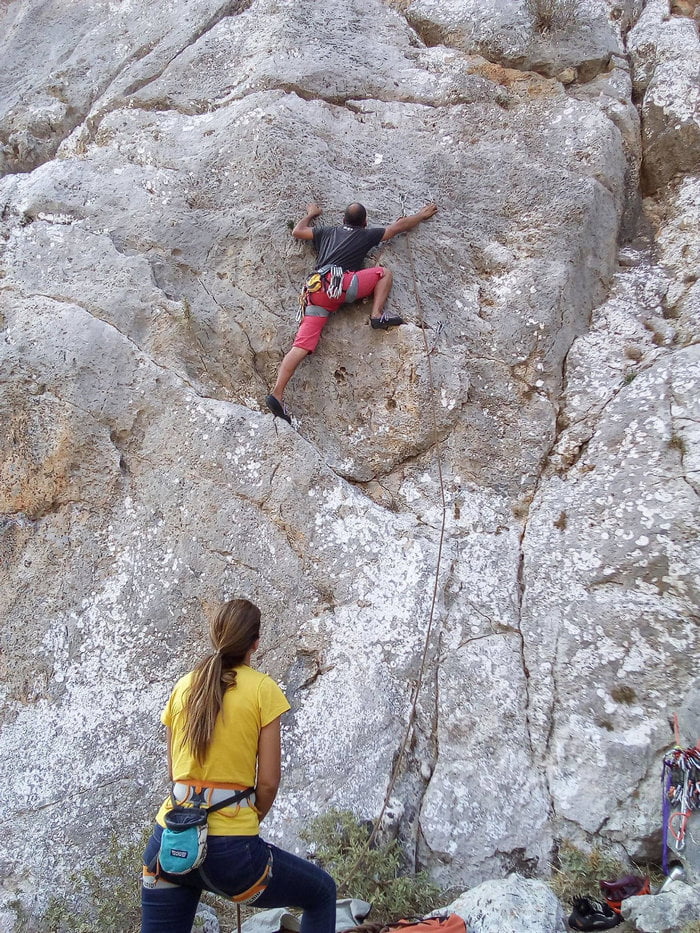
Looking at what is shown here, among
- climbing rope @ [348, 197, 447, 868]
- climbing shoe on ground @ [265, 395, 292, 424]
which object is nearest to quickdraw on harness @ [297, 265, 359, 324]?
climbing rope @ [348, 197, 447, 868]

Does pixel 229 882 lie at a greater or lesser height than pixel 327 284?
lesser

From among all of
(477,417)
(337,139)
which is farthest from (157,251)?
(477,417)

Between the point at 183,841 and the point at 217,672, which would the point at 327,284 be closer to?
the point at 217,672

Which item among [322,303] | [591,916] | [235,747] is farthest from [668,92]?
[235,747]

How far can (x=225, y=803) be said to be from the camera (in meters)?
2.27

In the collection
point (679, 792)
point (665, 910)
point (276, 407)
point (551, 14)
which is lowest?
point (679, 792)

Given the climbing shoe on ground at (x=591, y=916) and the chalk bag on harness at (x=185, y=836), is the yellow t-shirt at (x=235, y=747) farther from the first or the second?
the climbing shoe on ground at (x=591, y=916)

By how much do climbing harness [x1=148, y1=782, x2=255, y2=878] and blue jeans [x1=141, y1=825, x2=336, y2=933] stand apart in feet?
0.17

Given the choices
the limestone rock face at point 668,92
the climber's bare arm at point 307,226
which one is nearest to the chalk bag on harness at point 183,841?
the climber's bare arm at point 307,226

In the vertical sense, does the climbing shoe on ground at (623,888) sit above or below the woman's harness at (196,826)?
below

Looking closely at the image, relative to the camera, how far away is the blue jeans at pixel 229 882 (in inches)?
87.4

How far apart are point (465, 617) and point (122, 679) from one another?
2.03 meters

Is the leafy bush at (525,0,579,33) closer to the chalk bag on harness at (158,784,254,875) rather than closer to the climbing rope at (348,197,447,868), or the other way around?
the climbing rope at (348,197,447,868)

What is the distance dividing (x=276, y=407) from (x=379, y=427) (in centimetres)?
72
